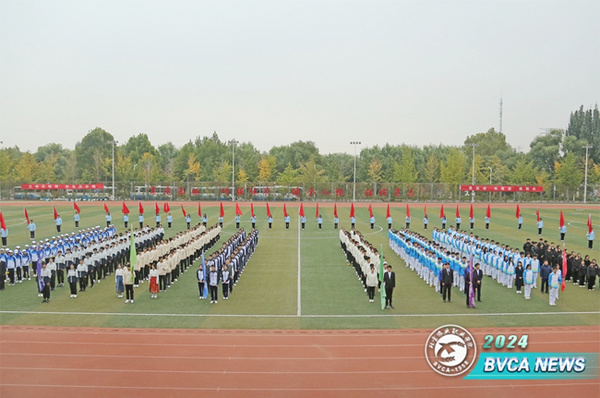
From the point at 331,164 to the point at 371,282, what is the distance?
7070 cm

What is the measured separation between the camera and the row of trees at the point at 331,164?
259ft

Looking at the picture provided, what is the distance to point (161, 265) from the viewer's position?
54.6 feet

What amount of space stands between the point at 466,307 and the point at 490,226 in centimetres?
2382

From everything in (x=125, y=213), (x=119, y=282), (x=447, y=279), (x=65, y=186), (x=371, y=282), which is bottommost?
(x=119, y=282)

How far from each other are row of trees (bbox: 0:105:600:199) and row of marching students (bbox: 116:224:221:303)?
5455 cm

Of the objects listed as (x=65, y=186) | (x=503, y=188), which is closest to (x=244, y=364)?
(x=503, y=188)

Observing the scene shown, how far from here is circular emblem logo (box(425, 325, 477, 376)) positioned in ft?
33.7

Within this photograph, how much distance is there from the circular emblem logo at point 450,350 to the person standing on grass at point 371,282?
2842 mm

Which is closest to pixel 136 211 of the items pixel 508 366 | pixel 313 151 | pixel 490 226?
pixel 490 226

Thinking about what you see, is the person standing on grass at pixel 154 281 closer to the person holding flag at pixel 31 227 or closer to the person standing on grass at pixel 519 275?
the person standing on grass at pixel 519 275

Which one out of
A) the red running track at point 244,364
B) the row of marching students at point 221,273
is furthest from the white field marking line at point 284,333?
the row of marching students at point 221,273

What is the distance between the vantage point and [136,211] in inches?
1873

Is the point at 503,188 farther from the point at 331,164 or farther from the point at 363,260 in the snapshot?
the point at 363,260

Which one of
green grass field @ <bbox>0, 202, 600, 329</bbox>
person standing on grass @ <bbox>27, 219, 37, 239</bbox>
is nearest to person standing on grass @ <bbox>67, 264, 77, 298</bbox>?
green grass field @ <bbox>0, 202, 600, 329</bbox>
